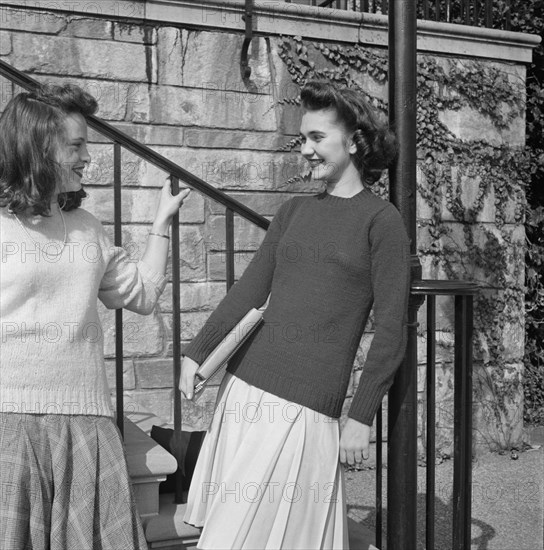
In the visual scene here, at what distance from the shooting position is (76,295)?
1.97 m

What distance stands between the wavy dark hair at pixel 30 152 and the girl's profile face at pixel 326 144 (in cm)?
68

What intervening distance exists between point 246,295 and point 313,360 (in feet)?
1.08

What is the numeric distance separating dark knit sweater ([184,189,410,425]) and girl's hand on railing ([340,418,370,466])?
0.08 ft

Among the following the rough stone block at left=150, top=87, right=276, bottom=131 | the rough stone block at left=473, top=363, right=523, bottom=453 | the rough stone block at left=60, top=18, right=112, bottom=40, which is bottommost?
the rough stone block at left=473, top=363, right=523, bottom=453

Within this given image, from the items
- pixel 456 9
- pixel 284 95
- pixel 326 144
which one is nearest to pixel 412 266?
pixel 326 144

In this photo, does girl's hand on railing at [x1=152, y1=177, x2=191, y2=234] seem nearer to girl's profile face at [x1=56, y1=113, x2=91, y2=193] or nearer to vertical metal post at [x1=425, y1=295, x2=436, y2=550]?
girl's profile face at [x1=56, y1=113, x2=91, y2=193]

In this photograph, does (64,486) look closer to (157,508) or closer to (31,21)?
(157,508)

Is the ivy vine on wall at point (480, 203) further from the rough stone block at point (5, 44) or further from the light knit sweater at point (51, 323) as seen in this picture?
the light knit sweater at point (51, 323)

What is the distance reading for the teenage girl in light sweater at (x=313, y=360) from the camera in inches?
79.0

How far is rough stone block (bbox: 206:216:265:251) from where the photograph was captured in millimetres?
4430

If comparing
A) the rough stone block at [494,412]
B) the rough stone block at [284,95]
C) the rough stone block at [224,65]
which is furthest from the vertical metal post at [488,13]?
the rough stone block at [494,412]

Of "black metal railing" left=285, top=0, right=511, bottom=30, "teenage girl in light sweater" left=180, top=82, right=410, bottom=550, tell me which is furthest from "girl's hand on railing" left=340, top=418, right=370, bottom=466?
"black metal railing" left=285, top=0, right=511, bottom=30

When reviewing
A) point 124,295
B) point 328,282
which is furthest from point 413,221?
point 124,295

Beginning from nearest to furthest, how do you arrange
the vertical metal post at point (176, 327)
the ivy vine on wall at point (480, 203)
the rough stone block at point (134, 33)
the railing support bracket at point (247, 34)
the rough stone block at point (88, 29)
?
1. the vertical metal post at point (176, 327)
2. the rough stone block at point (88, 29)
3. the rough stone block at point (134, 33)
4. the railing support bracket at point (247, 34)
5. the ivy vine on wall at point (480, 203)
